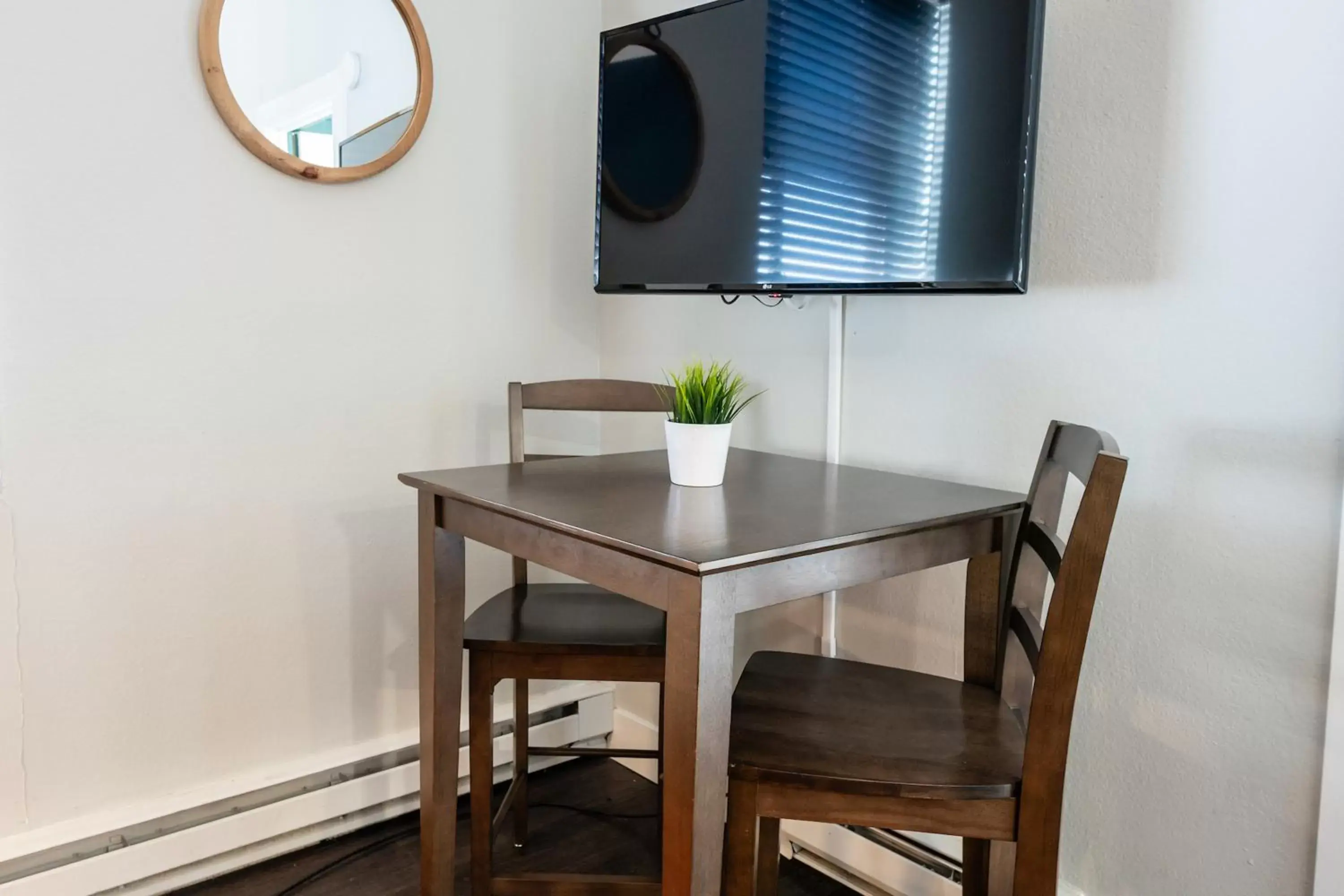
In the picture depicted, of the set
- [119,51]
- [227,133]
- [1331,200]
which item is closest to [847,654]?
[1331,200]

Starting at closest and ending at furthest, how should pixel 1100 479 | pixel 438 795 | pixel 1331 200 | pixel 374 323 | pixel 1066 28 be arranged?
pixel 1100 479 → pixel 1331 200 → pixel 1066 28 → pixel 438 795 → pixel 374 323

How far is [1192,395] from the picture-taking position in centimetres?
133

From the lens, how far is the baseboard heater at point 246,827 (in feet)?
5.50

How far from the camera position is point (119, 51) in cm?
166

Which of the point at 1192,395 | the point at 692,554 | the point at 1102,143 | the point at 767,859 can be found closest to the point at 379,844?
the point at 767,859

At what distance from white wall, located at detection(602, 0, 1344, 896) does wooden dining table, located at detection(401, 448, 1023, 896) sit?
202mm

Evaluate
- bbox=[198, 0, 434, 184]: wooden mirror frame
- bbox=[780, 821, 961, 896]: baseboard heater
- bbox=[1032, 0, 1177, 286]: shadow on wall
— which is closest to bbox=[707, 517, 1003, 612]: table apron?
bbox=[1032, 0, 1177, 286]: shadow on wall

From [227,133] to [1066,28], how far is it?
1483 millimetres

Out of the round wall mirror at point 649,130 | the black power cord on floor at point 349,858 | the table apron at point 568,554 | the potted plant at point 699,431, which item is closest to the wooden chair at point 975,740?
the table apron at point 568,554

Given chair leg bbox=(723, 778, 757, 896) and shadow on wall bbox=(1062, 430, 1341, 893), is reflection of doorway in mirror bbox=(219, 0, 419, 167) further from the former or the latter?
shadow on wall bbox=(1062, 430, 1341, 893)

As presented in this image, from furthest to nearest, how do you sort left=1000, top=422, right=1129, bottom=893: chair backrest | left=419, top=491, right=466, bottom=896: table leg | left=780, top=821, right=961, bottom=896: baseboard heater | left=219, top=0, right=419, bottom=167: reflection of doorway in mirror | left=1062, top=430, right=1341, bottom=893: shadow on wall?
left=219, top=0, right=419, bottom=167: reflection of doorway in mirror, left=780, top=821, right=961, bottom=896: baseboard heater, left=419, top=491, right=466, bottom=896: table leg, left=1062, top=430, right=1341, bottom=893: shadow on wall, left=1000, top=422, right=1129, bottom=893: chair backrest

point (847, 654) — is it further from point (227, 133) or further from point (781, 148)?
point (227, 133)

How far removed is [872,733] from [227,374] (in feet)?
4.50

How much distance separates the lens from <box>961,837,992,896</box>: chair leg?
4.35ft
